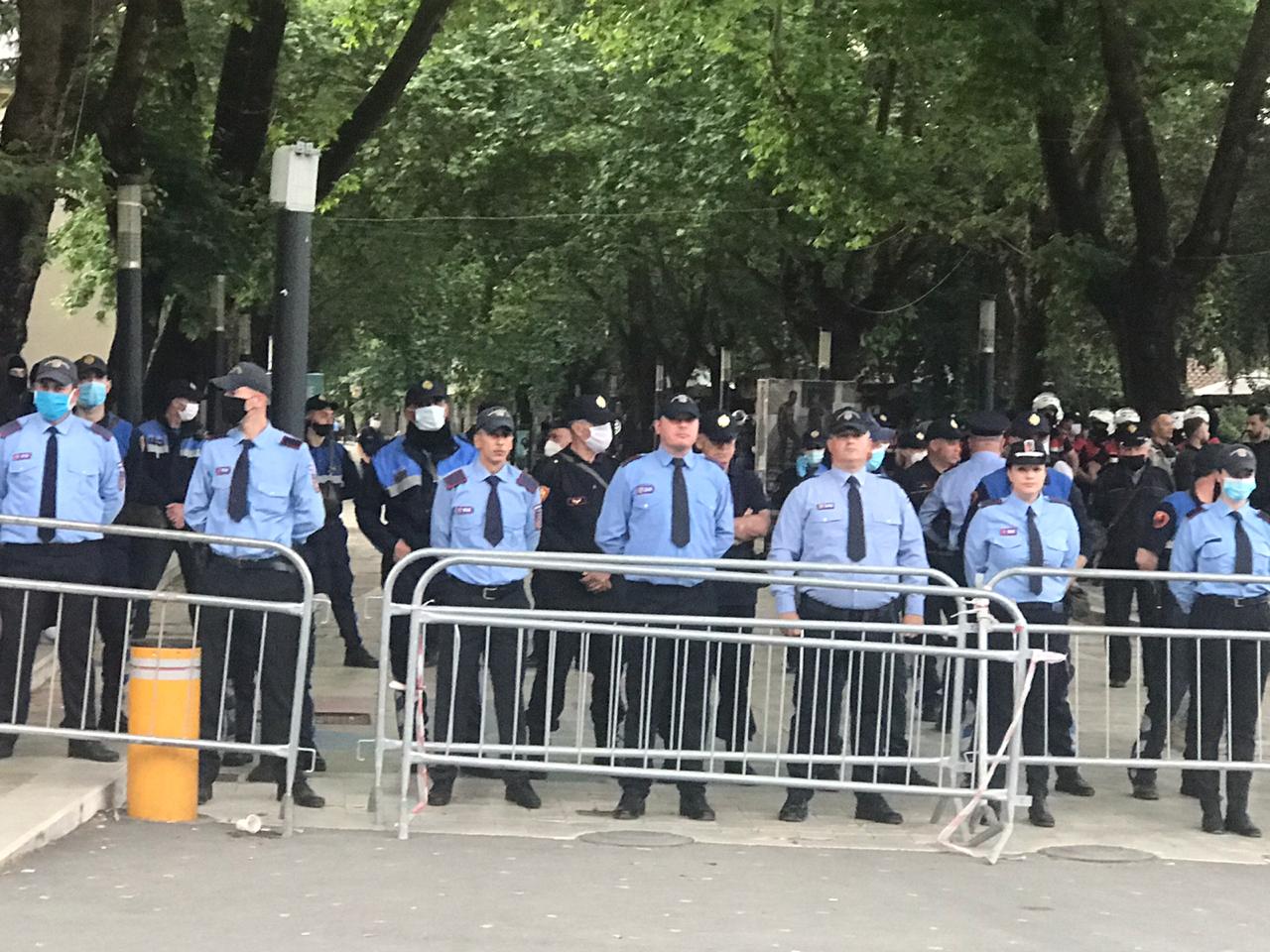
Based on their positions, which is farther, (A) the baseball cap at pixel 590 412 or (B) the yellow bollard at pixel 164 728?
(A) the baseball cap at pixel 590 412

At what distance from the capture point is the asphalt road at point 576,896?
23.0 ft

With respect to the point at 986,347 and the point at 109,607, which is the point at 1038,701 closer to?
the point at 109,607

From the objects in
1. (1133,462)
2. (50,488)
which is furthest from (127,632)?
(1133,462)

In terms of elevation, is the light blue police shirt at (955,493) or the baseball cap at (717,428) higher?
the baseball cap at (717,428)

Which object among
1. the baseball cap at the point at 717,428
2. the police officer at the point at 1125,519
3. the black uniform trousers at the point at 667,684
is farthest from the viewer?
the police officer at the point at 1125,519

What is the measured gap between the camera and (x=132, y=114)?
1856 centimetres

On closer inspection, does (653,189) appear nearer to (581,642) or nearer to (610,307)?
(610,307)

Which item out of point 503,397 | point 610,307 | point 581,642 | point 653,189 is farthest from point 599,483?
point 503,397

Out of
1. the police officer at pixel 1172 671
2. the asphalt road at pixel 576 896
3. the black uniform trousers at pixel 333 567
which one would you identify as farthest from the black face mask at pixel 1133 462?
the asphalt road at pixel 576 896

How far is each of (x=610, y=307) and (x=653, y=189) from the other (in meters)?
14.1

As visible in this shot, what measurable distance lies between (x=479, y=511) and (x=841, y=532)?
179 cm

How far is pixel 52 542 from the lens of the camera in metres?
9.83

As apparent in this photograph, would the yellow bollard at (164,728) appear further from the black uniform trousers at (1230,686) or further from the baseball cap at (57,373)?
the black uniform trousers at (1230,686)

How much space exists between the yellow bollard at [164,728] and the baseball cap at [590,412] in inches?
113
